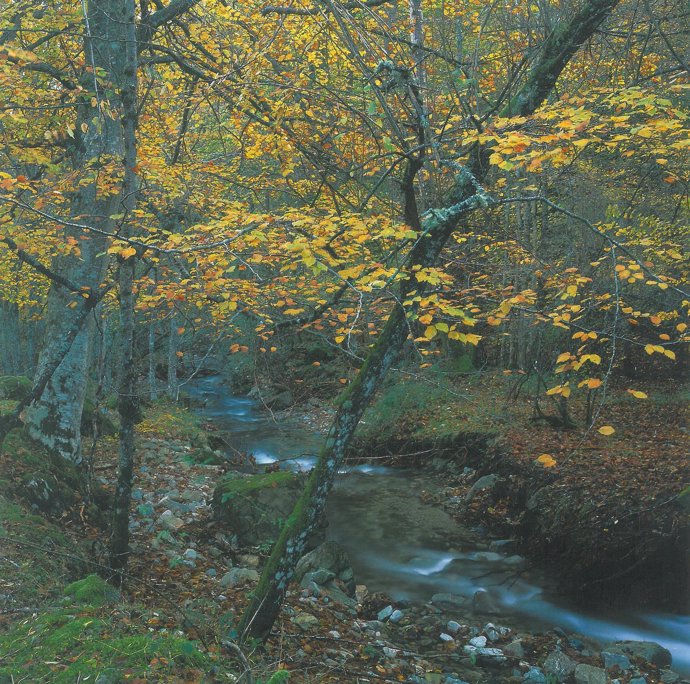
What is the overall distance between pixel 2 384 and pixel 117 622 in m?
7.77

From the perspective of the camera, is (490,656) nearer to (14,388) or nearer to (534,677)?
(534,677)

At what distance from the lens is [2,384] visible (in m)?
10.5

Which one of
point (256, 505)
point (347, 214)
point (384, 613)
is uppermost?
point (347, 214)

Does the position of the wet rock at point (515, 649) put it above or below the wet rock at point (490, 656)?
below

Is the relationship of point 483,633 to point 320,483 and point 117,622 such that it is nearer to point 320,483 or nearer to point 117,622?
point 320,483

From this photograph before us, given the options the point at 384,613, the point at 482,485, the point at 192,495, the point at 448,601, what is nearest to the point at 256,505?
the point at 192,495

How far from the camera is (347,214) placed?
5871 mm

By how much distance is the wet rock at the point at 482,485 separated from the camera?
426 inches

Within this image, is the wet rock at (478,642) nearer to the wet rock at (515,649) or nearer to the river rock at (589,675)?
the wet rock at (515,649)

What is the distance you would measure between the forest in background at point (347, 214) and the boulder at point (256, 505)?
1483mm

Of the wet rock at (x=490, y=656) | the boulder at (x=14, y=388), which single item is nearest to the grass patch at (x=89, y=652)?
the wet rock at (x=490, y=656)

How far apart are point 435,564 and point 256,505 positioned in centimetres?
283

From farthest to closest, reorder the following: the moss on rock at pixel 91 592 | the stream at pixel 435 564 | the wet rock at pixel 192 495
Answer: the wet rock at pixel 192 495 < the stream at pixel 435 564 < the moss on rock at pixel 91 592

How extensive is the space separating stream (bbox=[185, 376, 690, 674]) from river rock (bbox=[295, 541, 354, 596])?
47cm
